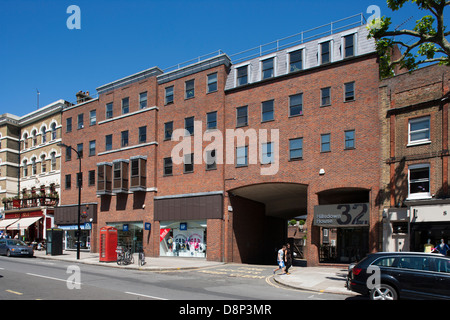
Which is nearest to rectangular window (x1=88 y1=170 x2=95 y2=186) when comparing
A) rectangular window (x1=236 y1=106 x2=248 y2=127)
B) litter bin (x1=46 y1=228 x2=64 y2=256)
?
litter bin (x1=46 y1=228 x2=64 y2=256)

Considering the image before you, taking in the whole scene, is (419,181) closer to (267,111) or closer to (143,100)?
(267,111)

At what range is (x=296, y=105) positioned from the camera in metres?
26.5

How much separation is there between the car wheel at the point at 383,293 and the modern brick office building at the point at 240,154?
11.5 m

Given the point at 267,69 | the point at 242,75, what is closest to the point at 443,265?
the point at 267,69

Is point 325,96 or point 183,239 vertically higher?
point 325,96

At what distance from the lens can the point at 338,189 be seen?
79.5 ft

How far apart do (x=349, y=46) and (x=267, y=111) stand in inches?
274

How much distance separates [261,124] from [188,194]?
805 centimetres

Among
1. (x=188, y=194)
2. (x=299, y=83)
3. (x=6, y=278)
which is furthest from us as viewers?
(x=188, y=194)

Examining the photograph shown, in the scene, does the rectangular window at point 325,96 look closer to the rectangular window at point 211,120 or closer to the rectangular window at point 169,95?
the rectangular window at point 211,120

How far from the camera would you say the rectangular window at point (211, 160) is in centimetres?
2920

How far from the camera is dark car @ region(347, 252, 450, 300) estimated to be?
10.6 m
